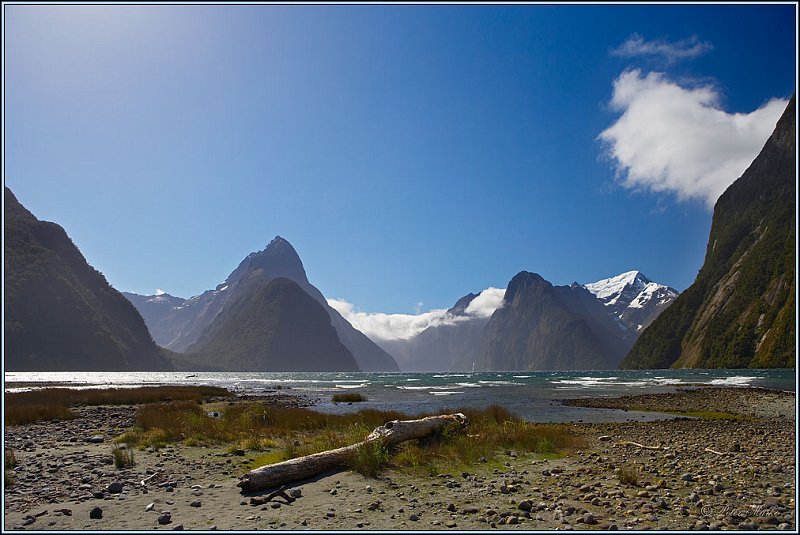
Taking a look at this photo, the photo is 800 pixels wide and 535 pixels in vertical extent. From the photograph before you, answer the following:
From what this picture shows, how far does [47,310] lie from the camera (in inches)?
6491

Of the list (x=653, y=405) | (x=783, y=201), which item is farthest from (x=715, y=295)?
(x=653, y=405)

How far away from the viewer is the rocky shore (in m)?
9.67

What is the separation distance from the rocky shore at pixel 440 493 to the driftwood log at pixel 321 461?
0.40 m

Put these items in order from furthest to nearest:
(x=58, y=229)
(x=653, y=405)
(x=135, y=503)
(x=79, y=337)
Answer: (x=58, y=229)
(x=79, y=337)
(x=653, y=405)
(x=135, y=503)

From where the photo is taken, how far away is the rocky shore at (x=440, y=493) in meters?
9.67

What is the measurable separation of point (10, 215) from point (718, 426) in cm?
23374

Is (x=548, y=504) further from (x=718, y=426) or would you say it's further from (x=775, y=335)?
(x=775, y=335)

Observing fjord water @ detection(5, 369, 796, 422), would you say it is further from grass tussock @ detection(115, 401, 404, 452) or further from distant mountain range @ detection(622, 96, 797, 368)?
distant mountain range @ detection(622, 96, 797, 368)

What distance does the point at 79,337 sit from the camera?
17088 centimetres

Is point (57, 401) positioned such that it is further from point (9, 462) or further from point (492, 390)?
point (492, 390)

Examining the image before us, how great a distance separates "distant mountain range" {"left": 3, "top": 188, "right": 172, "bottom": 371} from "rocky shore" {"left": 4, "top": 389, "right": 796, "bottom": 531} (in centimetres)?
17111

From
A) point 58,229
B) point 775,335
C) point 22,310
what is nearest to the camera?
point 775,335

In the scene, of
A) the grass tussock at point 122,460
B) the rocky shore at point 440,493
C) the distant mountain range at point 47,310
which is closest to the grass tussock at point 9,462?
the rocky shore at point 440,493

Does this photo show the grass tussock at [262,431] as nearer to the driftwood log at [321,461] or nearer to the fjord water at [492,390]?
the driftwood log at [321,461]
